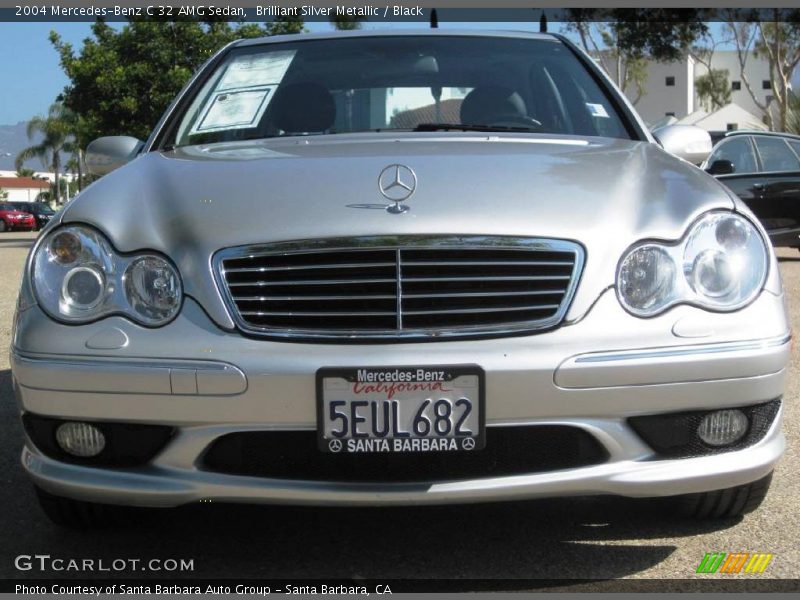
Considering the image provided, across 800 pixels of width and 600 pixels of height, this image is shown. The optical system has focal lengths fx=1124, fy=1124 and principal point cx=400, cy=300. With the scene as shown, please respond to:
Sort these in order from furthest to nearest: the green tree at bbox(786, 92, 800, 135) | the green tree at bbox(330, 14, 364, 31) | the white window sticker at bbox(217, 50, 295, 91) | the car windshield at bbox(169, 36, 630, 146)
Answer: the green tree at bbox(786, 92, 800, 135) → the green tree at bbox(330, 14, 364, 31) → the white window sticker at bbox(217, 50, 295, 91) → the car windshield at bbox(169, 36, 630, 146)

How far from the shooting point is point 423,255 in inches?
105

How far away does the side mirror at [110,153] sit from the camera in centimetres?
403

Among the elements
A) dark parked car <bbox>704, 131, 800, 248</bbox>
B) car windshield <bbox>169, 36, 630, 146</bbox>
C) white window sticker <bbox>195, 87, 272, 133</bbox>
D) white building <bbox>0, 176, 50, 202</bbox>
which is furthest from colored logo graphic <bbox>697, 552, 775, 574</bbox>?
white building <bbox>0, 176, 50, 202</bbox>

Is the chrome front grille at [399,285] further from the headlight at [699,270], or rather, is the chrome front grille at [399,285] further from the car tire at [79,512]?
the car tire at [79,512]

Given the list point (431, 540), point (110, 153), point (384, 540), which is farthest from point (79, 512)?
point (110, 153)

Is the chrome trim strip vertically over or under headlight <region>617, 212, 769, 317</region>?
under

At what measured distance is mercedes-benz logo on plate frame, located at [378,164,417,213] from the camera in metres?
2.76

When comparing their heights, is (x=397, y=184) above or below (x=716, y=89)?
above

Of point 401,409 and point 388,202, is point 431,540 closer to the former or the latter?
point 401,409

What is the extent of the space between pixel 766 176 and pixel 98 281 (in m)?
10.1

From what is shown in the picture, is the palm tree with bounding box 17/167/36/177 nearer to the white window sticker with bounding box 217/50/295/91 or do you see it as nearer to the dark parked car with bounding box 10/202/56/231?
the dark parked car with bounding box 10/202/56/231

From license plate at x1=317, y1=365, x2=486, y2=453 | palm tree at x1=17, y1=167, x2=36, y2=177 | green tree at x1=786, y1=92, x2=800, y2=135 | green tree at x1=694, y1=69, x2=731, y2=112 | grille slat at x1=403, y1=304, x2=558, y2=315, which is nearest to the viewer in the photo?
license plate at x1=317, y1=365, x2=486, y2=453

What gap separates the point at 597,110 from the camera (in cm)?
396

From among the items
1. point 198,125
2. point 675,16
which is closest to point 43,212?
point 675,16
